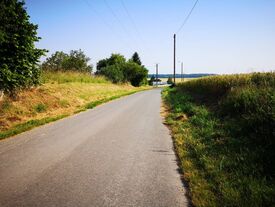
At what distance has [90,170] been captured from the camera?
5305 millimetres

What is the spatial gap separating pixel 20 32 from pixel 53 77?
47.6 ft

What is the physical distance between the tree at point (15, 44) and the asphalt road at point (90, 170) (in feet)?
11.1

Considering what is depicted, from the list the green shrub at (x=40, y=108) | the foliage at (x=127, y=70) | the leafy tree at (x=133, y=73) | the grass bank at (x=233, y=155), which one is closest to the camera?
the grass bank at (x=233, y=155)

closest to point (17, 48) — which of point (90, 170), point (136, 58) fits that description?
point (90, 170)

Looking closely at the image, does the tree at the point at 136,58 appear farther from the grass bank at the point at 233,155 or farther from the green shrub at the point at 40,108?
the grass bank at the point at 233,155

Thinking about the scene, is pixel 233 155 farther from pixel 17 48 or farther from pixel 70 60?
pixel 70 60

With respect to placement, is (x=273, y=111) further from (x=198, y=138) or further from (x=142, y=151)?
(x=142, y=151)

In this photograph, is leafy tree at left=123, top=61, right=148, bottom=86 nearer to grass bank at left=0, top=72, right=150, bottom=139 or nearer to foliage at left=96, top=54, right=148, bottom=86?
foliage at left=96, top=54, right=148, bottom=86

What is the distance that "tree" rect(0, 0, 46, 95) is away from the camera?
10.2 m

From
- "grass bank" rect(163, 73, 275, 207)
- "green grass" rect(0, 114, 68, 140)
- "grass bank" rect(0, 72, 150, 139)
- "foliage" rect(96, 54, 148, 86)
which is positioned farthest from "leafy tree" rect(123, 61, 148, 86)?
"grass bank" rect(163, 73, 275, 207)

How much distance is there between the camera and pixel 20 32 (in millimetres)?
10852

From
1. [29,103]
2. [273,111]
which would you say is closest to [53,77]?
[29,103]

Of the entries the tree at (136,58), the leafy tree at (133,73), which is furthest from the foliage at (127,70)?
the tree at (136,58)

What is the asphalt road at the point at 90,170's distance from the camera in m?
4.07
